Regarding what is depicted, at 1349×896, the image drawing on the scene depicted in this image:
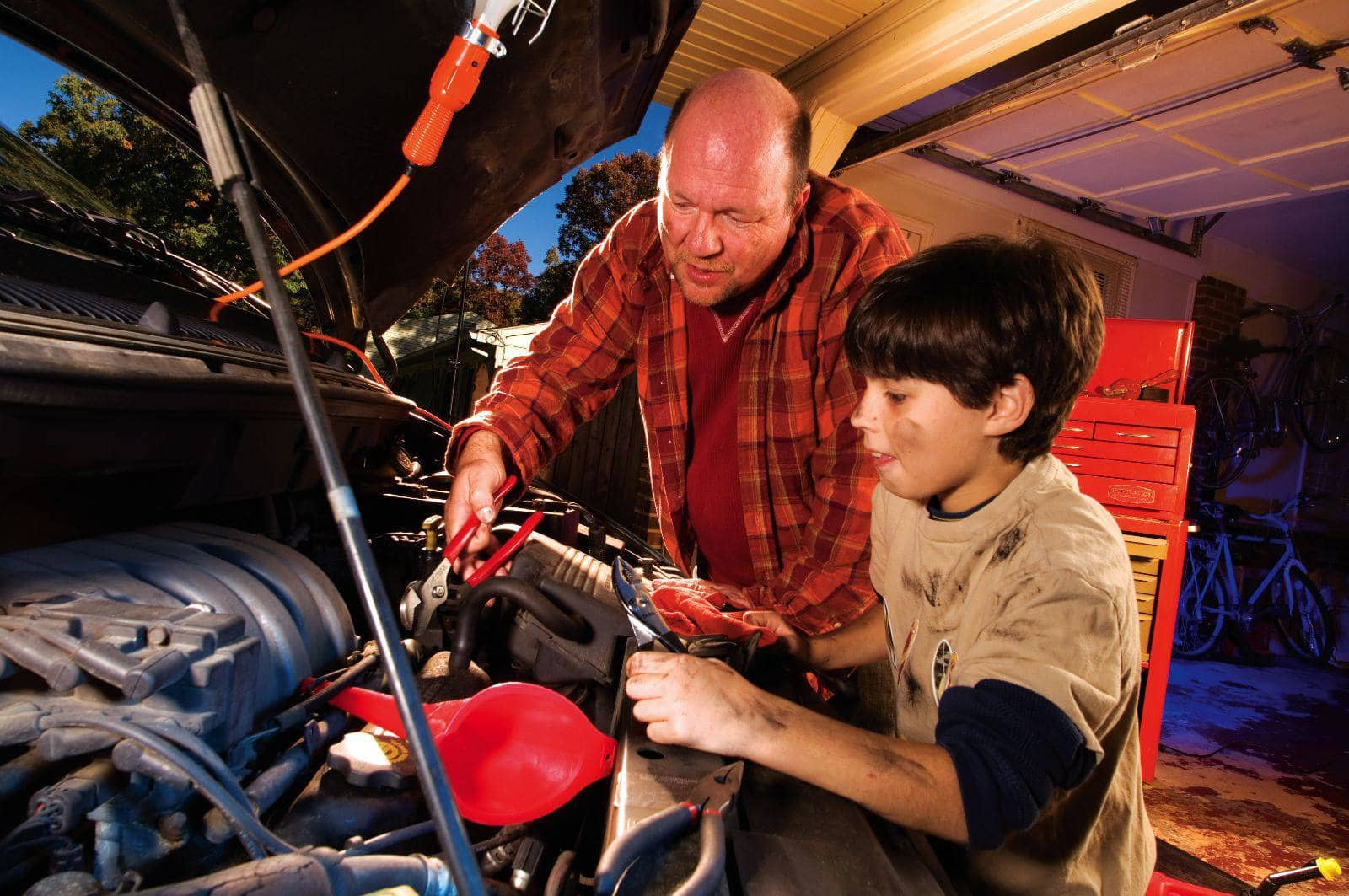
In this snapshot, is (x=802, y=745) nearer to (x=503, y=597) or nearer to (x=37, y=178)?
(x=503, y=597)

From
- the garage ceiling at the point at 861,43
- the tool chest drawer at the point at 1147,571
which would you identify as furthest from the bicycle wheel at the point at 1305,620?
the garage ceiling at the point at 861,43

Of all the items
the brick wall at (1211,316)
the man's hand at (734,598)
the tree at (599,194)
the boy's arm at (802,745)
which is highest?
the tree at (599,194)

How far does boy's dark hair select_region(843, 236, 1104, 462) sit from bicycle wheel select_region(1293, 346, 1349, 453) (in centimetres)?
867

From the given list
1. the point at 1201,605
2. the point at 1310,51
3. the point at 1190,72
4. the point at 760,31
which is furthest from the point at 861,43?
the point at 1201,605

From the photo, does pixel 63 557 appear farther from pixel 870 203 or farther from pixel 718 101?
pixel 870 203

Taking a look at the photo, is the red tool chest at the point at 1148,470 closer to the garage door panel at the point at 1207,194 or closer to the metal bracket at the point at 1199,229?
the garage door panel at the point at 1207,194

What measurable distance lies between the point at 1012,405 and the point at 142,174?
2265 millimetres

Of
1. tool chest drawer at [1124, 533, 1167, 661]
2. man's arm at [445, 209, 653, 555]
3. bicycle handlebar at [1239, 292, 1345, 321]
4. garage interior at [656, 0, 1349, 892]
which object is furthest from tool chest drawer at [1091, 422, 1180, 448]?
bicycle handlebar at [1239, 292, 1345, 321]

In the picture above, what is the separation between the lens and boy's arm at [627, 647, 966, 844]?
0.79m

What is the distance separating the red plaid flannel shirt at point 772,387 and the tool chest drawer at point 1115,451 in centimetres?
220

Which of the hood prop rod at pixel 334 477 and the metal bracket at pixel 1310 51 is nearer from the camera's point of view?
the hood prop rod at pixel 334 477

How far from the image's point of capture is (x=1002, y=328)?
41.2 inches

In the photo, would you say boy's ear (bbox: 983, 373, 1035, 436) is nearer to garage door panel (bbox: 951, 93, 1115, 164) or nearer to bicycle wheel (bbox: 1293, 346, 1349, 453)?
garage door panel (bbox: 951, 93, 1115, 164)

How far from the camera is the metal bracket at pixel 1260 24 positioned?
3090 mm
